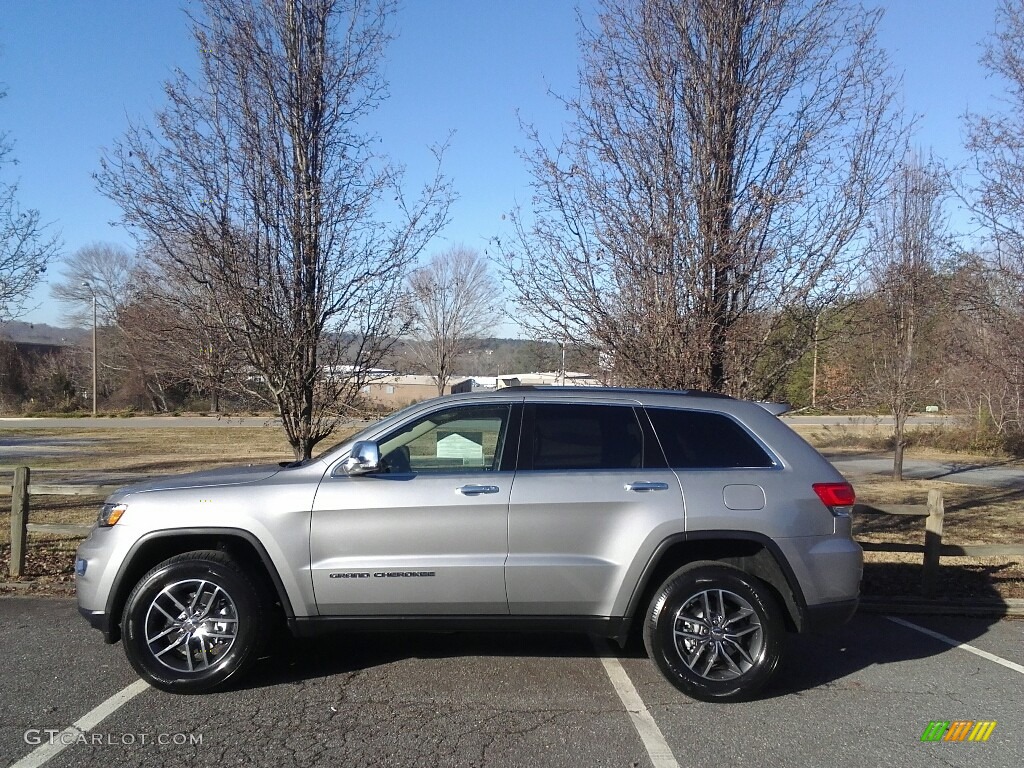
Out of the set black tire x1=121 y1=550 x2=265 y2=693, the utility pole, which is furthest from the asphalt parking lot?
the utility pole

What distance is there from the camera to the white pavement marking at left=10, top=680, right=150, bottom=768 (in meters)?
3.75

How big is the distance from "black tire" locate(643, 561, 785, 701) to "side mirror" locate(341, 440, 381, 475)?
73.9 inches

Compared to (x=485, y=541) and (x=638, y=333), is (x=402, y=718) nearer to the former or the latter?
(x=485, y=541)

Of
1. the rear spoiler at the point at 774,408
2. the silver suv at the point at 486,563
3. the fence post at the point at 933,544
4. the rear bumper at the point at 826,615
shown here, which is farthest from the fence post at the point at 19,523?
the fence post at the point at 933,544

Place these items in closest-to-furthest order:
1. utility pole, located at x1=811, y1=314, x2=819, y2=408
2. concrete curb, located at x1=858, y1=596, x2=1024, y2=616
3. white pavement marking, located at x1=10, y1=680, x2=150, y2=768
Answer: white pavement marking, located at x1=10, y1=680, x2=150, y2=768 < concrete curb, located at x1=858, y1=596, x2=1024, y2=616 < utility pole, located at x1=811, y1=314, x2=819, y2=408

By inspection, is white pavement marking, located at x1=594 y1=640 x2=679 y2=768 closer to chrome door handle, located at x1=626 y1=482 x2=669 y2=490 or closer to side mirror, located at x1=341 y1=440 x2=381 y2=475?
chrome door handle, located at x1=626 y1=482 x2=669 y2=490

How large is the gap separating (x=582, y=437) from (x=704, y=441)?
776 millimetres

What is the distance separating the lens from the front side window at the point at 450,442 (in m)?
4.89

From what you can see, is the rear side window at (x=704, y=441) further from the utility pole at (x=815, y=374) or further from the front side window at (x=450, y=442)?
the utility pole at (x=815, y=374)

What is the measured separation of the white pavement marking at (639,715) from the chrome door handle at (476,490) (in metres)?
1.44

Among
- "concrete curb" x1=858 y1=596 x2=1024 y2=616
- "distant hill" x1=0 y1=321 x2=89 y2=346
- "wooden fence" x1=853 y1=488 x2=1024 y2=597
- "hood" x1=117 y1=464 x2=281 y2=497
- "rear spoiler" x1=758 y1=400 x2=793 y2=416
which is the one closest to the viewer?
"hood" x1=117 y1=464 x2=281 y2=497

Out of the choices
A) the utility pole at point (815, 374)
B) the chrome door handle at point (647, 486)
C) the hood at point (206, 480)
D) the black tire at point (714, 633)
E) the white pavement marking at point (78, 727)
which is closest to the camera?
the white pavement marking at point (78, 727)

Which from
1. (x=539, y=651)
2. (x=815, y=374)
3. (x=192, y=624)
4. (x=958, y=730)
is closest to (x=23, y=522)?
(x=192, y=624)

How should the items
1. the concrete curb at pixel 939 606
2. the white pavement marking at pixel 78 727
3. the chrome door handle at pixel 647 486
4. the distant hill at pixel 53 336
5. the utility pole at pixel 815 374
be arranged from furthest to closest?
the distant hill at pixel 53 336
the utility pole at pixel 815 374
the concrete curb at pixel 939 606
the chrome door handle at pixel 647 486
the white pavement marking at pixel 78 727
